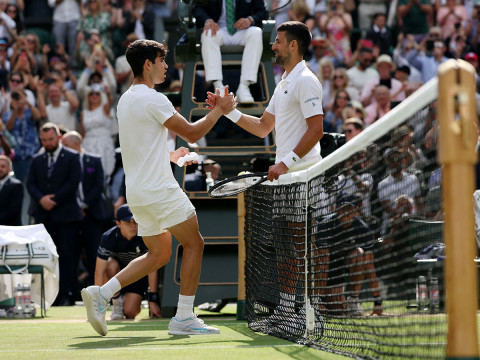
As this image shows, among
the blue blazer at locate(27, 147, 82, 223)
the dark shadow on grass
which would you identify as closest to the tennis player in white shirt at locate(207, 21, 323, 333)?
the dark shadow on grass

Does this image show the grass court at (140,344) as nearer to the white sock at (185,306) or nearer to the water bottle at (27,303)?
the white sock at (185,306)

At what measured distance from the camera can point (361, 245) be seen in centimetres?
586

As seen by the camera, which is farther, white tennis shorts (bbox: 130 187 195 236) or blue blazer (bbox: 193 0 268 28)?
blue blazer (bbox: 193 0 268 28)

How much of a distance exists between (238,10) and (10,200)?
15.6 feet

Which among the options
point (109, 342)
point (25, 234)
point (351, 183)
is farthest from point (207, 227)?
point (351, 183)

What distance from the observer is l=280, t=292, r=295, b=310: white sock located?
23.9 feet

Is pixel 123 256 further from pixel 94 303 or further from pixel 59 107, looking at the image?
pixel 59 107

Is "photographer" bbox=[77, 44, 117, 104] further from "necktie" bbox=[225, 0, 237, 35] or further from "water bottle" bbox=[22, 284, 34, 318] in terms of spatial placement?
"water bottle" bbox=[22, 284, 34, 318]

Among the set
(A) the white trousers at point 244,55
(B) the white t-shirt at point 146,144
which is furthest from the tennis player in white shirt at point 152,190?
(A) the white trousers at point 244,55

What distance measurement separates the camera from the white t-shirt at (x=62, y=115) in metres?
16.5

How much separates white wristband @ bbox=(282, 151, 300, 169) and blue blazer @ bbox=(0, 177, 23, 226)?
759 cm

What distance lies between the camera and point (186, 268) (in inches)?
298

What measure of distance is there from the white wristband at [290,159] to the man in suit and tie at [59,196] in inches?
273

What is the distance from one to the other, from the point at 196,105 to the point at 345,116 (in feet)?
13.2
